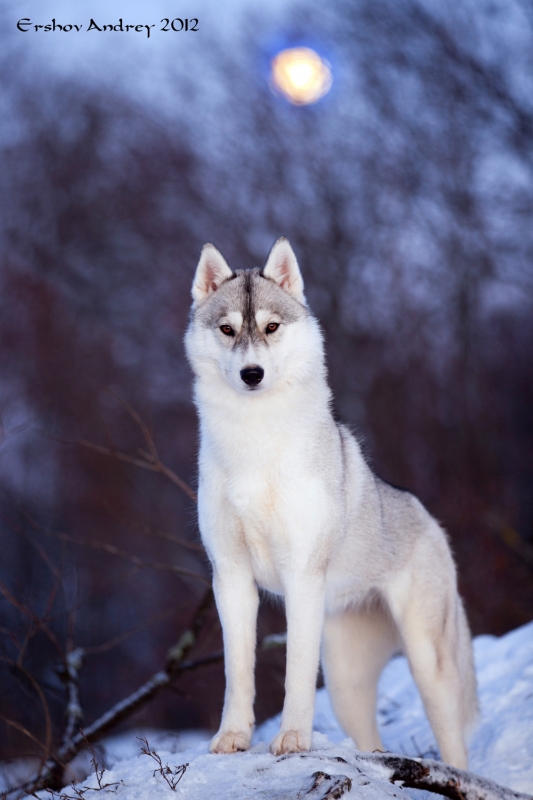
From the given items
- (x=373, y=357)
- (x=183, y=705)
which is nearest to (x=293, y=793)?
(x=183, y=705)

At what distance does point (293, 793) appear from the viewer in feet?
9.95

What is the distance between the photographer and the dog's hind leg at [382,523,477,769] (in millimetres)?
4883

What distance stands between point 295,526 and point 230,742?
120 cm

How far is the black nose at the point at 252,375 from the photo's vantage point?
406 centimetres

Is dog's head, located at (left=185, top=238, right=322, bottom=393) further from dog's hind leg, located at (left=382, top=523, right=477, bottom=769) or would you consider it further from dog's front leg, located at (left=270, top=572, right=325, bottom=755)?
dog's hind leg, located at (left=382, top=523, right=477, bottom=769)

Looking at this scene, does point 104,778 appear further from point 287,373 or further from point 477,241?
point 477,241

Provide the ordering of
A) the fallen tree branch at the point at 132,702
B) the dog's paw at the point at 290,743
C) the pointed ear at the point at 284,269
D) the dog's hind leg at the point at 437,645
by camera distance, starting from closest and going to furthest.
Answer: the dog's paw at the point at 290,743, the pointed ear at the point at 284,269, the dog's hind leg at the point at 437,645, the fallen tree branch at the point at 132,702

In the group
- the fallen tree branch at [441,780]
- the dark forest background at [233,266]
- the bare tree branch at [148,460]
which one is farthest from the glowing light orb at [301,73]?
the fallen tree branch at [441,780]

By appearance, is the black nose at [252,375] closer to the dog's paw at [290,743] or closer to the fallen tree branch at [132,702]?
the dog's paw at [290,743]

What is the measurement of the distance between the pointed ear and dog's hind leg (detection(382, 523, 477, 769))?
6.74ft

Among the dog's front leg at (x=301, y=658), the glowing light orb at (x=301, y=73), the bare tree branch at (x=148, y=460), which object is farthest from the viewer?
the glowing light orb at (x=301, y=73)

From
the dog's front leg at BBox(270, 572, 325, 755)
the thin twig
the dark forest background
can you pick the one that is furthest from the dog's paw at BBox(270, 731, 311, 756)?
the dark forest background

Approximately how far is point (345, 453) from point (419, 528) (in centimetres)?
97

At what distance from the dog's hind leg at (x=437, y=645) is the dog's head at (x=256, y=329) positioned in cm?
176
